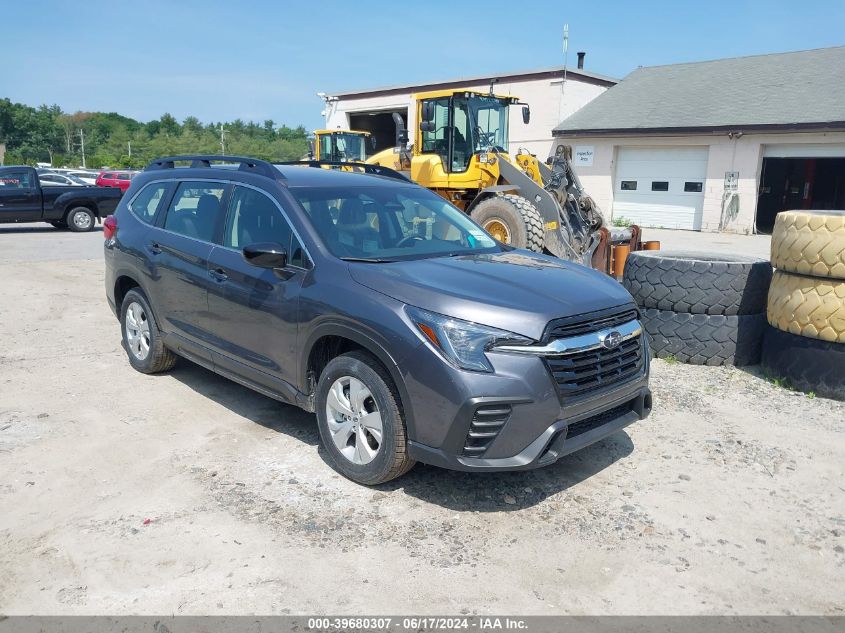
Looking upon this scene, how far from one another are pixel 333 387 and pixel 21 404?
2.89m

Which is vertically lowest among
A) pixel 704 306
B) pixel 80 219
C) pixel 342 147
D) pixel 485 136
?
pixel 80 219

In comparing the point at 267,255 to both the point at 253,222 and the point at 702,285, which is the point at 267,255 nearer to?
the point at 253,222

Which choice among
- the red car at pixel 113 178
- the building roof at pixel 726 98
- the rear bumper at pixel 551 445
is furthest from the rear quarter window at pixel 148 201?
the red car at pixel 113 178

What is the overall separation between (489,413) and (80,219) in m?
18.6

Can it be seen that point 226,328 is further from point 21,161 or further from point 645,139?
point 21,161

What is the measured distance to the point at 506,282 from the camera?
3.99 meters

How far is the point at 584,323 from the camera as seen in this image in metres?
3.81

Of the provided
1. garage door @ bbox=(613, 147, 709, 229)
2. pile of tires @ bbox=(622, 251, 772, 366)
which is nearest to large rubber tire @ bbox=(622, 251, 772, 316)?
pile of tires @ bbox=(622, 251, 772, 366)

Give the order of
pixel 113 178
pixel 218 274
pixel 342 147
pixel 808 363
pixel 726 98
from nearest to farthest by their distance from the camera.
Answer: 1. pixel 218 274
2. pixel 808 363
3. pixel 342 147
4. pixel 726 98
5. pixel 113 178

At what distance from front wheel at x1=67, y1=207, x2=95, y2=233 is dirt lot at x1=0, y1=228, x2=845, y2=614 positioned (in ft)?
48.9

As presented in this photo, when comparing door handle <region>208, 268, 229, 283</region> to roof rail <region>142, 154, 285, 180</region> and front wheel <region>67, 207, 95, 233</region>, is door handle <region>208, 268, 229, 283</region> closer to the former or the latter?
roof rail <region>142, 154, 285, 180</region>

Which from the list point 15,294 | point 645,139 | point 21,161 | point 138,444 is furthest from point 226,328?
point 21,161

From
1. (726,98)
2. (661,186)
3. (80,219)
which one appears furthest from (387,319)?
(726,98)

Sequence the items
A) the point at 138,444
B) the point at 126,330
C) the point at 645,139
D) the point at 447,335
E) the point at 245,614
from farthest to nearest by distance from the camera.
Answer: the point at 645,139 < the point at 126,330 < the point at 138,444 < the point at 447,335 < the point at 245,614
